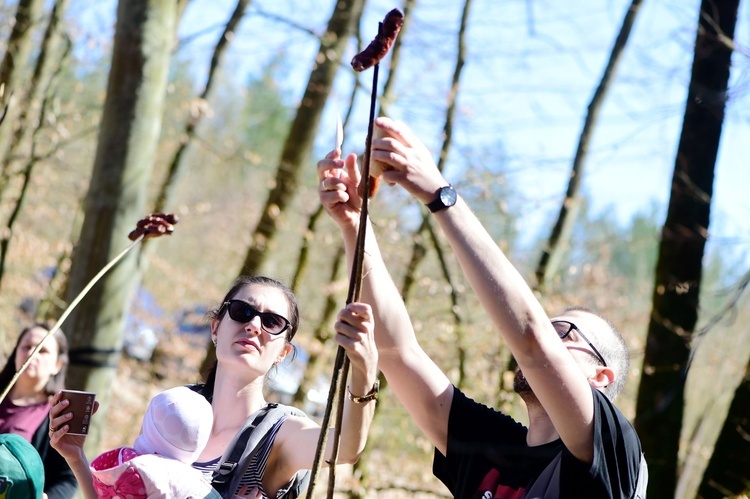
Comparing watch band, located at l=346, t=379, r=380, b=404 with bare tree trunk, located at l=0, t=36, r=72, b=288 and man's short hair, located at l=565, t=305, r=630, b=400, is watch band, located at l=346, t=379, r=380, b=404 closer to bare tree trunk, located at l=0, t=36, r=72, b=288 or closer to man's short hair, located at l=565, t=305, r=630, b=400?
man's short hair, located at l=565, t=305, r=630, b=400

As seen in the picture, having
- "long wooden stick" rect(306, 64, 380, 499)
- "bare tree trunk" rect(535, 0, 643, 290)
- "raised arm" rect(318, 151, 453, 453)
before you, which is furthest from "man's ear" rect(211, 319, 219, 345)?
"bare tree trunk" rect(535, 0, 643, 290)

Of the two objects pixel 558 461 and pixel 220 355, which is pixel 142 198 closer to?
pixel 220 355

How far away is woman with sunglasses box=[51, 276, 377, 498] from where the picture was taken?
2.38 m

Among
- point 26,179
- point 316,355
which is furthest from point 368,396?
point 316,355

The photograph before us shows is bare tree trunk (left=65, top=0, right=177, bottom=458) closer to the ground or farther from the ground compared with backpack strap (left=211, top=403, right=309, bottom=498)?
farther from the ground

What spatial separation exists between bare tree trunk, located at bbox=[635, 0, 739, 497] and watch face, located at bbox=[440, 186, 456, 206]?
3799mm

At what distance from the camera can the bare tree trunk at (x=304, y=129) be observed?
8844 millimetres

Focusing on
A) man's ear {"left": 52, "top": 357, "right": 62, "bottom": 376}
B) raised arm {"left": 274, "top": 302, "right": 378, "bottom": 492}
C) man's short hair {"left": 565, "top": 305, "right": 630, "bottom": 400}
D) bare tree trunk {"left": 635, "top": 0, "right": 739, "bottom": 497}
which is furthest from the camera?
bare tree trunk {"left": 635, "top": 0, "right": 739, "bottom": 497}

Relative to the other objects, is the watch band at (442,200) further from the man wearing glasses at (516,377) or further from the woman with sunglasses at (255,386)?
the woman with sunglasses at (255,386)

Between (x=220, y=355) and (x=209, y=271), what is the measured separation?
17.3 m

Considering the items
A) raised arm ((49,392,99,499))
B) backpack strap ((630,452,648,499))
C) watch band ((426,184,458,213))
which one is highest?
watch band ((426,184,458,213))

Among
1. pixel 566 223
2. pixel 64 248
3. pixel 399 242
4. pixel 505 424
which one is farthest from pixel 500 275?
pixel 64 248

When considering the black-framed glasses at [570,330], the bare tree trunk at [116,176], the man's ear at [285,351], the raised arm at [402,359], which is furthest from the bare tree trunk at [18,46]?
the black-framed glasses at [570,330]

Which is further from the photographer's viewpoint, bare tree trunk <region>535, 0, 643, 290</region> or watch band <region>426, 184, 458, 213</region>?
bare tree trunk <region>535, 0, 643, 290</region>
